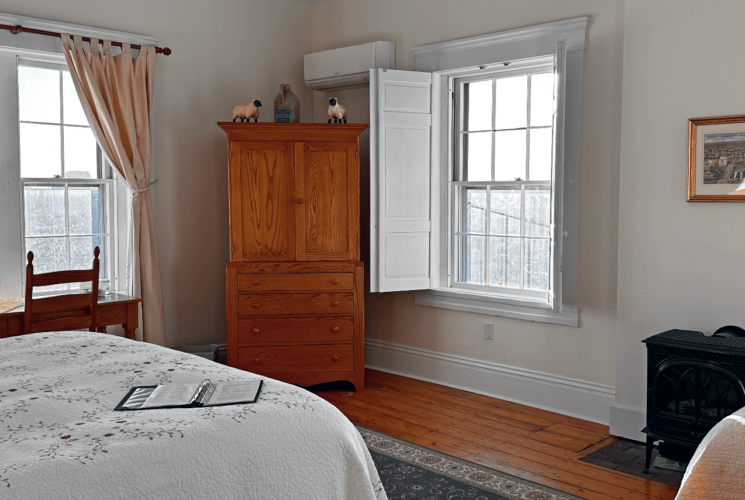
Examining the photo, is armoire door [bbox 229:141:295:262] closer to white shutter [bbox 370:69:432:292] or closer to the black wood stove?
white shutter [bbox 370:69:432:292]

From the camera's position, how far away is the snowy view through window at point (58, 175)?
4246mm

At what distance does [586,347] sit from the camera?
4.14 metres

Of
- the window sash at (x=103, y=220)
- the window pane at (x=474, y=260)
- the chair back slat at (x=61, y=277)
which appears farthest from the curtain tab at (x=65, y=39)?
the window pane at (x=474, y=260)

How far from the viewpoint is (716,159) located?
337 cm

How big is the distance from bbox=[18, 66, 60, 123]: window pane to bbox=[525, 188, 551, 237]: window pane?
10.3ft

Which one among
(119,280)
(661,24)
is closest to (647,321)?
(661,24)

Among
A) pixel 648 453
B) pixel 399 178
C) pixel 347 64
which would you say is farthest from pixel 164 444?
pixel 347 64

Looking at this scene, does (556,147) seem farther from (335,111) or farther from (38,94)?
(38,94)

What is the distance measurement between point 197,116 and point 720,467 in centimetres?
410

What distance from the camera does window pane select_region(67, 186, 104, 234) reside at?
4465mm

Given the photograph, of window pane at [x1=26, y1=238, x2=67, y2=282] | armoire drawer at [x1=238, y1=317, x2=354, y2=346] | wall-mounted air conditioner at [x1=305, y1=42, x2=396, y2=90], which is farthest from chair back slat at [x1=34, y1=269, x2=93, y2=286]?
wall-mounted air conditioner at [x1=305, y1=42, x2=396, y2=90]

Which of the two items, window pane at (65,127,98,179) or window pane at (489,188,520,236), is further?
window pane at (489,188,520,236)

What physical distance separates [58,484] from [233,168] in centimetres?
339

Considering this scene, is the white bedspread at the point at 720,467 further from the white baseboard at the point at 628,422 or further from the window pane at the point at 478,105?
the window pane at the point at 478,105
